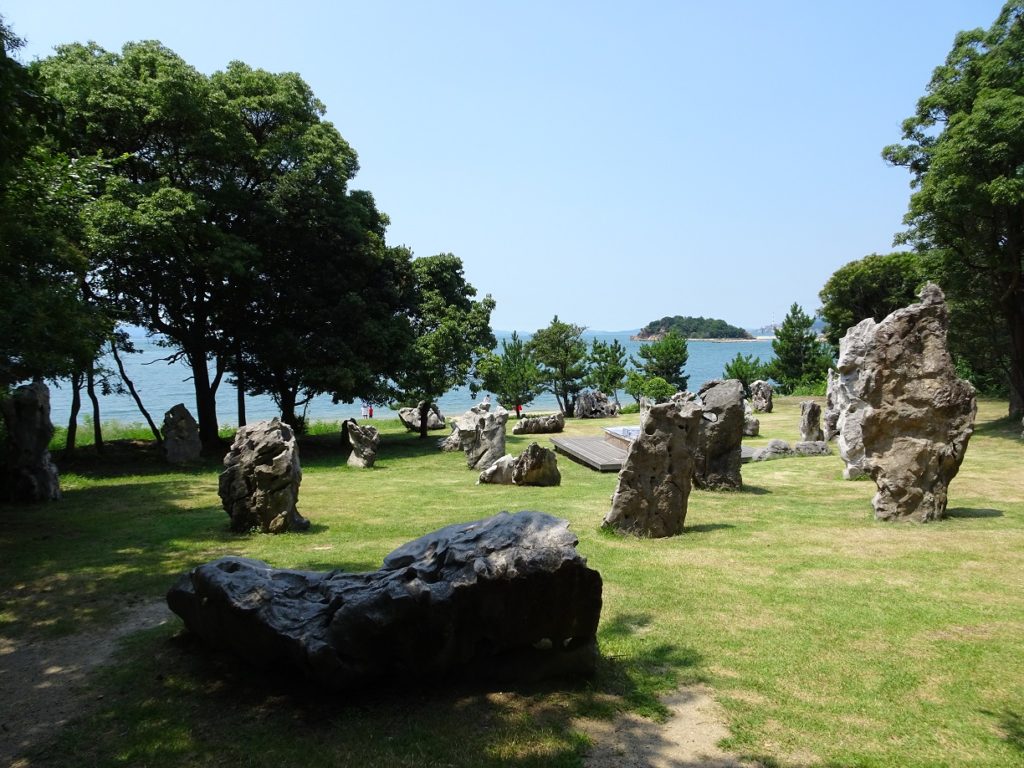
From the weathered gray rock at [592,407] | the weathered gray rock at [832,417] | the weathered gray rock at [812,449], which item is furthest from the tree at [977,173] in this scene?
the weathered gray rock at [592,407]

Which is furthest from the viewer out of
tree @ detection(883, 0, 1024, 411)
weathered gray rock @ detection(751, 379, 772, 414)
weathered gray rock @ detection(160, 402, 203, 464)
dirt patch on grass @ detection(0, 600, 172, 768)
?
weathered gray rock @ detection(751, 379, 772, 414)

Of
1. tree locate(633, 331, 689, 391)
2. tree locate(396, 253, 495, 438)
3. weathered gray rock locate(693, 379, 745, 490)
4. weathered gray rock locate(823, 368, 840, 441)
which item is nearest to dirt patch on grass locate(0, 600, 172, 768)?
weathered gray rock locate(693, 379, 745, 490)

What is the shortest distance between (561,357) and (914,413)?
24.7 metres

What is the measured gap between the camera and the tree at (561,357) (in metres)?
34.4

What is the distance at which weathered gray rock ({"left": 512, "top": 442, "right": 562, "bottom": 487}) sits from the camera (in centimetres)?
1466

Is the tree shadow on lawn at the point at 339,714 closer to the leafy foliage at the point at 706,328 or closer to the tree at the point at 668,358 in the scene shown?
the tree at the point at 668,358

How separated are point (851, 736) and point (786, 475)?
38.8 ft

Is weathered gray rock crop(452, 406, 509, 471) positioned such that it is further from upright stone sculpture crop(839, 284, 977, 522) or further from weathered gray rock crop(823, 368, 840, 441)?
weathered gray rock crop(823, 368, 840, 441)

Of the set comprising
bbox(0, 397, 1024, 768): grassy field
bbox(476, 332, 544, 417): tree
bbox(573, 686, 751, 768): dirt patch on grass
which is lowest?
bbox(573, 686, 751, 768): dirt patch on grass

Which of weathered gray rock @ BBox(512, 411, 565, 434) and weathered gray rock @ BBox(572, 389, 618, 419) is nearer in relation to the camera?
weathered gray rock @ BBox(512, 411, 565, 434)

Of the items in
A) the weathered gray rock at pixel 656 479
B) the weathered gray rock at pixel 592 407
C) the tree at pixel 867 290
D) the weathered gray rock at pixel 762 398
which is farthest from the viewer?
the tree at pixel 867 290

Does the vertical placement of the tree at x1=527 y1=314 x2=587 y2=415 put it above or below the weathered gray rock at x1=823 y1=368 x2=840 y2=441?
above

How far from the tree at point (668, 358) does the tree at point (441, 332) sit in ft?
43.0

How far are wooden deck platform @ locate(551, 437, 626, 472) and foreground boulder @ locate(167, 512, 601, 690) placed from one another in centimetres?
1108
